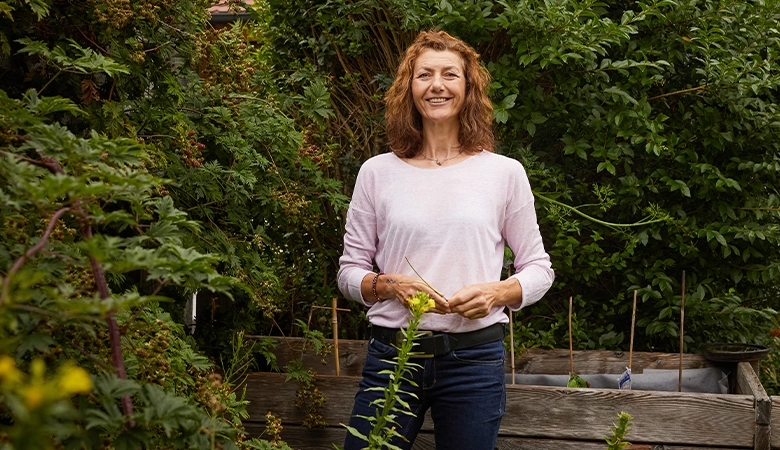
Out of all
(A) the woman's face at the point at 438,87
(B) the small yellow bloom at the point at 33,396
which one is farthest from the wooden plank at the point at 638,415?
(B) the small yellow bloom at the point at 33,396

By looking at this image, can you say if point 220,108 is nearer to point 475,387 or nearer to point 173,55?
point 173,55

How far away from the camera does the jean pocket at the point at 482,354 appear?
2.03m

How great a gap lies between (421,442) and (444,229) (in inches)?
52.4

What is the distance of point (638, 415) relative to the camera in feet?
9.73

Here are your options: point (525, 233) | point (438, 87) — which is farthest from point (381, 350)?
point (438, 87)

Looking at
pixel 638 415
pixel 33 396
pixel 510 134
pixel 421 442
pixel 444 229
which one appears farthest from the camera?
pixel 510 134

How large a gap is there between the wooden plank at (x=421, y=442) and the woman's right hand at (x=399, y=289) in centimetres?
110

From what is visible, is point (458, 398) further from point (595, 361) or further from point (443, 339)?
point (595, 361)

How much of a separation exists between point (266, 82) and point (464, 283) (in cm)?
178

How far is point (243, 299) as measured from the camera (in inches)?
130

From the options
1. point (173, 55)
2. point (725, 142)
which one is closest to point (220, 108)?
point (173, 55)

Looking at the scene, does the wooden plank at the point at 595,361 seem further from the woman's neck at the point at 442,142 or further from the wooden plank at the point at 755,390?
the woman's neck at the point at 442,142

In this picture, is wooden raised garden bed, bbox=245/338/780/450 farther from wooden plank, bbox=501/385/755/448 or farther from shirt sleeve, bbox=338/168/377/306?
shirt sleeve, bbox=338/168/377/306

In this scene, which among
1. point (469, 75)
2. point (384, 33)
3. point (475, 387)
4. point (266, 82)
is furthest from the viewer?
point (384, 33)
